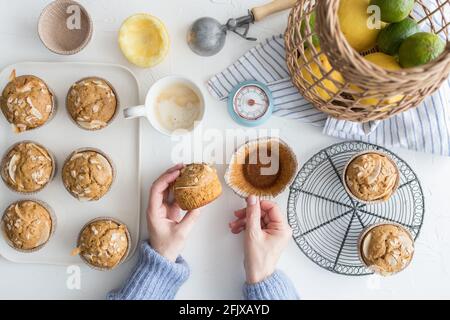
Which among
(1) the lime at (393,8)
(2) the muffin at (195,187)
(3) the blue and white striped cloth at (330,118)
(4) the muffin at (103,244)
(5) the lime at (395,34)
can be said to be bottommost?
(4) the muffin at (103,244)

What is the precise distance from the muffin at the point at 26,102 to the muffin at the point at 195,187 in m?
0.38

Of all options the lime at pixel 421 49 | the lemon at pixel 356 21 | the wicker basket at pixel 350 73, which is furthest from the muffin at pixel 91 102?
the lime at pixel 421 49

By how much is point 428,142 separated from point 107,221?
0.79m

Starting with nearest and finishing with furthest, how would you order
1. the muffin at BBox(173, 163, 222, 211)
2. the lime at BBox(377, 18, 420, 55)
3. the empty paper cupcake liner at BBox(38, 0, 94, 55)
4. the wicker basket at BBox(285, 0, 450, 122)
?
the wicker basket at BBox(285, 0, 450, 122) → the lime at BBox(377, 18, 420, 55) → the muffin at BBox(173, 163, 222, 211) → the empty paper cupcake liner at BBox(38, 0, 94, 55)

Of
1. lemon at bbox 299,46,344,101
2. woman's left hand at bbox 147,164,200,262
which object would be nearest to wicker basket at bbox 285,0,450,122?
lemon at bbox 299,46,344,101

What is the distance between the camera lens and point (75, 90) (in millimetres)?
1073

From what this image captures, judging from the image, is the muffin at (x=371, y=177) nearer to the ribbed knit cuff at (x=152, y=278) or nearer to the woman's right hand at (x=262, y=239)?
the woman's right hand at (x=262, y=239)

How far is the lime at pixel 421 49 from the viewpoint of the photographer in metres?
0.78

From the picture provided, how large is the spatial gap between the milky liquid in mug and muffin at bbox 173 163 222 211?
0.14 m

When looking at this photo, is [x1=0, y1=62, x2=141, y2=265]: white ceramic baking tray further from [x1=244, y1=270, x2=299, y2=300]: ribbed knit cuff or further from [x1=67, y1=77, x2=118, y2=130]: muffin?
[x1=244, y1=270, x2=299, y2=300]: ribbed knit cuff

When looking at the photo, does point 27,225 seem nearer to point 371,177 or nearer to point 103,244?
point 103,244

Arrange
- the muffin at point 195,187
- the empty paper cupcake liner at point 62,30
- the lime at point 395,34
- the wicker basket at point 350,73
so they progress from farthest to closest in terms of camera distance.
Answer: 1. the empty paper cupcake liner at point 62,30
2. the muffin at point 195,187
3. the lime at point 395,34
4. the wicker basket at point 350,73

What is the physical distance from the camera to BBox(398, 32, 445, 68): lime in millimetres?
780
